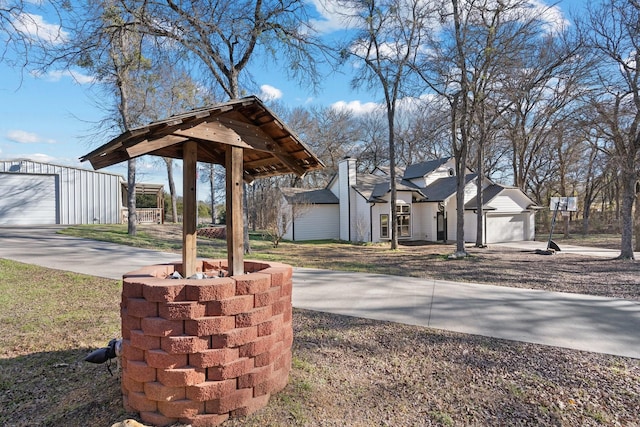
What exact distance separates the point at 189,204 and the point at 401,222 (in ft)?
64.2

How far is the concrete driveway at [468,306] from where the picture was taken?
4.73 m

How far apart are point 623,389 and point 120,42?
41.7ft

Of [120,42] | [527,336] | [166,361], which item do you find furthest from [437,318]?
[120,42]

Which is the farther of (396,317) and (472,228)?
(472,228)

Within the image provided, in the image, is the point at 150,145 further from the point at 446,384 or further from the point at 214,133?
the point at 446,384

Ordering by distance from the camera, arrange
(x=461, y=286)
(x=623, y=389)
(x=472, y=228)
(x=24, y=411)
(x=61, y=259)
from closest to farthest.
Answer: (x=24, y=411), (x=623, y=389), (x=461, y=286), (x=61, y=259), (x=472, y=228)

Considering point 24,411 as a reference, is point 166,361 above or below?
above

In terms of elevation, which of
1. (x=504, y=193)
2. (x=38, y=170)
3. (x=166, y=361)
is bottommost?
(x=166, y=361)

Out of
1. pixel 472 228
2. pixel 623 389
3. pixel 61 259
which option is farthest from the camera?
pixel 472 228

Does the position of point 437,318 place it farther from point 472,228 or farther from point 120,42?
point 472,228

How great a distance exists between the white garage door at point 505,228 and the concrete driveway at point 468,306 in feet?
47.0

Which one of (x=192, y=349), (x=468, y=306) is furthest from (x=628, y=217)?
(x=192, y=349)

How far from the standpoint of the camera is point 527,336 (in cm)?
464

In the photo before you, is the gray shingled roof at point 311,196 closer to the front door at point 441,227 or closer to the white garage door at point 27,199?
the front door at point 441,227
